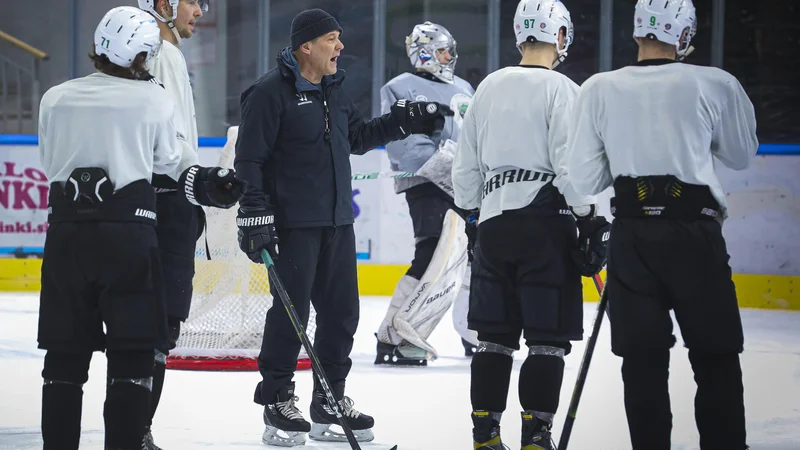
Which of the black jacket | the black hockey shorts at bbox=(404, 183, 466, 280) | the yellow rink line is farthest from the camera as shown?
the yellow rink line

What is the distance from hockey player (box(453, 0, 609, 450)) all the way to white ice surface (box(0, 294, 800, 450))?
485 mm

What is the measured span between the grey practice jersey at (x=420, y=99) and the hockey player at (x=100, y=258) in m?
2.57

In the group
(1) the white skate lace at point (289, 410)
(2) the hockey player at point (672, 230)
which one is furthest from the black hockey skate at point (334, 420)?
(2) the hockey player at point (672, 230)

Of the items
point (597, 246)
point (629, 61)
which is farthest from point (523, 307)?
point (629, 61)

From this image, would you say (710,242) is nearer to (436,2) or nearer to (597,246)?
(597,246)

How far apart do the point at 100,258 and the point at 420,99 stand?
2777 mm

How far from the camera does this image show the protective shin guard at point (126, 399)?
9.93 ft

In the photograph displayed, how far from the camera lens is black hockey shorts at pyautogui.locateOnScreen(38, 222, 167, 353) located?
300cm

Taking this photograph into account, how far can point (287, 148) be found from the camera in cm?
396

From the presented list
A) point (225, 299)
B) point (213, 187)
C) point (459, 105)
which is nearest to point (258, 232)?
point (213, 187)

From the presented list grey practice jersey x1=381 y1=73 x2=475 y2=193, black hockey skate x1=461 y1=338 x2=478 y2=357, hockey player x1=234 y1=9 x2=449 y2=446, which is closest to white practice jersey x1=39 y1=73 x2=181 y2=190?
hockey player x1=234 y1=9 x2=449 y2=446

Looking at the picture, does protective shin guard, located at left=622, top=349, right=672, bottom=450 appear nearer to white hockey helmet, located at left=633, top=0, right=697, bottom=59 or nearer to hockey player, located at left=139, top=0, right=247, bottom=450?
white hockey helmet, located at left=633, top=0, right=697, bottom=59

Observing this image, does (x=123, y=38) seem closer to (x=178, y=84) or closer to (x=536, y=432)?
Answer: (x=178, y=84)

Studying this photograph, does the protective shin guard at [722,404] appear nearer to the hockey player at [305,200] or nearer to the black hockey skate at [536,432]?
the black hockey skate at [536,432]
